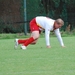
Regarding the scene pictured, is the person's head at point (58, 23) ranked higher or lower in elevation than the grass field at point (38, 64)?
higher

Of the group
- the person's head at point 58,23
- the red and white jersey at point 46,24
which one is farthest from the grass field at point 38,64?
the red and white jersey at point 46,24

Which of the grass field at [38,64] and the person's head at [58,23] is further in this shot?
the person's head at [58,23]

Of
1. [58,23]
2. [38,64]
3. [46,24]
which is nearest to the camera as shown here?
[38,64]

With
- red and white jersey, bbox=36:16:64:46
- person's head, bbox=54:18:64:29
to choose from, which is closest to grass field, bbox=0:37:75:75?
person's head, bbox=54:18:64:29

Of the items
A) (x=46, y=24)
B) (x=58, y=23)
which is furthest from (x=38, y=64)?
(x=46, y=24)

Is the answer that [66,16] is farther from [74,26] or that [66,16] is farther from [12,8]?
[12,8]

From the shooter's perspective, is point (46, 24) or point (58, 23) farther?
point (46, 24)

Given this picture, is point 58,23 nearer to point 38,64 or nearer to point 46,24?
point 46,24

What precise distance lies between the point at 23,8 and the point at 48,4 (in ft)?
10.9

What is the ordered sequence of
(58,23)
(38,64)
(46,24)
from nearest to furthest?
→ 1. (38,64)
2. (58,23)
3. (46,24)

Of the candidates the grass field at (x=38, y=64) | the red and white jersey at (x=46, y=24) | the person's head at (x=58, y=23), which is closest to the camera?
the grass field at (x=38, y=64)

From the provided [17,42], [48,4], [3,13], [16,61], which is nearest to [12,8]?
[3,13]

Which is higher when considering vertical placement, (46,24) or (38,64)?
(46,24)

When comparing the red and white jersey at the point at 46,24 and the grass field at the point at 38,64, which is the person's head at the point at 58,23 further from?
the grass field at the point at 38,64
